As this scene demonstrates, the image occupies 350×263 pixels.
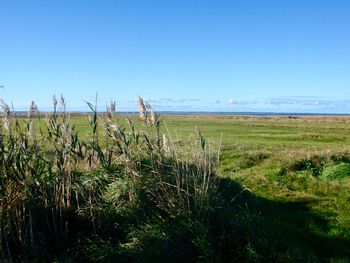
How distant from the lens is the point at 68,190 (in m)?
7.08

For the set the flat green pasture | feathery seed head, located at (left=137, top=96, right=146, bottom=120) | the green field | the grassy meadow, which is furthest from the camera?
the green field

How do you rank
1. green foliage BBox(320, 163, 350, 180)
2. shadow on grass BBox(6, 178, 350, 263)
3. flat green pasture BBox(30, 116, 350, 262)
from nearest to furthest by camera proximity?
1. shadow on grass BBox(6, 178, 350, 263)
2. flat green pasture BBox(30, 116, 350, 262)
3. green foliage BBox(320, 163, 350, 180)

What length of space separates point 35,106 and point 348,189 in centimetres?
962

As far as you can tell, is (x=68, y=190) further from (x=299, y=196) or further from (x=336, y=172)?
(x=336, y=172)

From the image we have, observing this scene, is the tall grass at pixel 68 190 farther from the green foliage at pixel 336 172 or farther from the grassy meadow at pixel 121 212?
the green foliage at pixel 336 172

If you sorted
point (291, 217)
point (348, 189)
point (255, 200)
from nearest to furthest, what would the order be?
point (291, 217)
point (255, 200)
point (348, 189)

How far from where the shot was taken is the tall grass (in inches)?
264

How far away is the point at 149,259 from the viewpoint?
6.36 m

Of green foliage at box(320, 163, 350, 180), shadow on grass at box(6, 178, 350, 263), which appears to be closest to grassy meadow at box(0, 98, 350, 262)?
shadow on grass at box(6, 178, 350, 263)

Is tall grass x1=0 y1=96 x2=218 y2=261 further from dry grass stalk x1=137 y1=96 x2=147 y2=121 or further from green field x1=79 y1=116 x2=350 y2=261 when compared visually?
green field x1=79 y1=116 x2=350 y2=261

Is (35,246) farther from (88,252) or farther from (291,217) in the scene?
(291,217)

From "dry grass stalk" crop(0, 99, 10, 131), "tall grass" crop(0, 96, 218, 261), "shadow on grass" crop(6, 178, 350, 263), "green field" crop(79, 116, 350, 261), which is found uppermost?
"dry grass stalk" crop(0, 99, 10, 131)

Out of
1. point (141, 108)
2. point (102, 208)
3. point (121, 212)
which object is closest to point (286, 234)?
point (121, 212)

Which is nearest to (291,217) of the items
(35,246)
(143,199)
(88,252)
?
(143,199)
